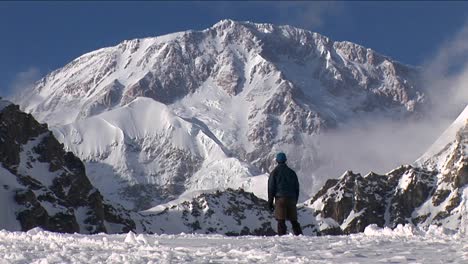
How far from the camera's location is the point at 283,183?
2739 centimetres

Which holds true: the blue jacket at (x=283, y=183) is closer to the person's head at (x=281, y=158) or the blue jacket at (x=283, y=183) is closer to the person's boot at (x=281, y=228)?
the person's head at (x=281, y=158)

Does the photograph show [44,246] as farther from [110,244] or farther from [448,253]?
[448,253]

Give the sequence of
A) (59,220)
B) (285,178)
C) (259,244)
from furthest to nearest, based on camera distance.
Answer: (59,220) < (285,178) < (259,244)

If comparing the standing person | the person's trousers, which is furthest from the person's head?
the person's trousers

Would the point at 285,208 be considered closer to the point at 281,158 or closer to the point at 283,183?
the point at 283,183

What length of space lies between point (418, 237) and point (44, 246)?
33.2ft

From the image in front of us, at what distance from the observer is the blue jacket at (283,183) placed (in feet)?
89.8

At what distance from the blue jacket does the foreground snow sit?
2967 millimetres

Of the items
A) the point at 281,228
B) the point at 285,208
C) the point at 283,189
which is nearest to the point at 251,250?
the point at 283,189

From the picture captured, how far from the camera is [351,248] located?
20391mm

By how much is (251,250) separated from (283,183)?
8470 millimetres

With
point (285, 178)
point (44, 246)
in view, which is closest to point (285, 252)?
point (44, 246)

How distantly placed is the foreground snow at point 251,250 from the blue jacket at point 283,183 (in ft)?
9.73

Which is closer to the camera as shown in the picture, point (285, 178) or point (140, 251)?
point (140, 251)
